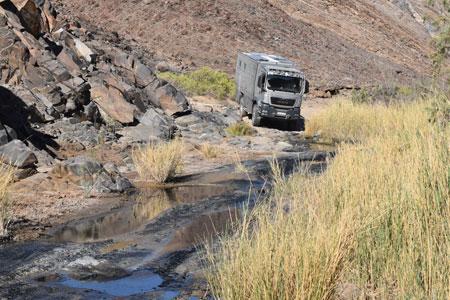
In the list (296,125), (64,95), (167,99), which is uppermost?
(64,95)

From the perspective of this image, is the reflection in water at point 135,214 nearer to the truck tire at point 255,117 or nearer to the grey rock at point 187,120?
the grey rock at point 187,120

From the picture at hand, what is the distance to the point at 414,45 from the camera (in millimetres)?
59906

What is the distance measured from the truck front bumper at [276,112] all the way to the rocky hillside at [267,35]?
1347cm

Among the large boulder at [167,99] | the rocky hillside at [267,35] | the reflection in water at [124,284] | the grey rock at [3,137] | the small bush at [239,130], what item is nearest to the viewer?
the reflection in water at [124,284]

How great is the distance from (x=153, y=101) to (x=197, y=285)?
1914 cm

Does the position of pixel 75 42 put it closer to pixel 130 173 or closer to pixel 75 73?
pixel 75 73

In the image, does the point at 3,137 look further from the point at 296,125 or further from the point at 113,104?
the point at 296,125

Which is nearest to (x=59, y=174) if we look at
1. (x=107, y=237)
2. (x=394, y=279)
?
(x=107, y=237)

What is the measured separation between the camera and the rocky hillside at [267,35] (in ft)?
142

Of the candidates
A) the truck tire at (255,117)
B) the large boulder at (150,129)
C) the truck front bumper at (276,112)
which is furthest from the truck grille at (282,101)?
the large boulder at (150,129)

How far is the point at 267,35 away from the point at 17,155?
34475mm

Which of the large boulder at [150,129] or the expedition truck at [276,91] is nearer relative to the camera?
the large boulder at [150,129]

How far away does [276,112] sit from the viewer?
26.8 meters

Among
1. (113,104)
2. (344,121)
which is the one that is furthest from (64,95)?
(344,121)
